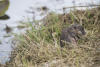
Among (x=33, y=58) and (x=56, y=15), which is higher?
(x=56, y=15)

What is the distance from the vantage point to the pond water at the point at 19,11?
4.62 m

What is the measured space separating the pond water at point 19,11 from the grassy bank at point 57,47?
0.25 meters

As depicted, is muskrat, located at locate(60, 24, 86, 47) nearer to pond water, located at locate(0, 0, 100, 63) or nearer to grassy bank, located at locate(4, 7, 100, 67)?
grassy bank, located at locate(4, 7, 100, 67)

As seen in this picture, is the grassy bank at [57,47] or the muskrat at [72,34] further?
the muskrat at [72,34]

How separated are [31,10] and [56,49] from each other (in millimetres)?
2677

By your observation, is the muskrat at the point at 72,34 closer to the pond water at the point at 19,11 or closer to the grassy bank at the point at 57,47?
the grassy bank at the point at 57,47

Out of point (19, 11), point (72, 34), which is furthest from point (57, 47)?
point (19, 11)

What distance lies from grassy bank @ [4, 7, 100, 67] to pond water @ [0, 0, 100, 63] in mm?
246

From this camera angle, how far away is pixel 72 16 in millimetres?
4891

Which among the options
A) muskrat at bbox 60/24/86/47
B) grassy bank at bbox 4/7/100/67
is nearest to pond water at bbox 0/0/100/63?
grassy bank at bbox 4/7/100/67

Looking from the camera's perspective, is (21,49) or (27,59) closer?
(27,59)

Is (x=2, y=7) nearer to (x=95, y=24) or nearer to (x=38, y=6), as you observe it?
(x=38, y=6)

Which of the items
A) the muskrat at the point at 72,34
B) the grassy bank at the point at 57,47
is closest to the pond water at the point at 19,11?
the grassy bank at the point at 57,47

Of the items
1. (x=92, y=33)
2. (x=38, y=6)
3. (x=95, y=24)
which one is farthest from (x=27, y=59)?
(x=38, y=6)
